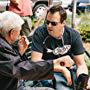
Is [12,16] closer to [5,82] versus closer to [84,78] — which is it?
[5,82]

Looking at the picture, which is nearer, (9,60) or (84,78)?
(9,60)

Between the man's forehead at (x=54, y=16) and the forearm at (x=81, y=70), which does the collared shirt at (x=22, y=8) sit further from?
the forearm at (x=81, y=70)

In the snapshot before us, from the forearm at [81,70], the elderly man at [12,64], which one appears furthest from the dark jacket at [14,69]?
the forearm at [81,70]

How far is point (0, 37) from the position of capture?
3305mm

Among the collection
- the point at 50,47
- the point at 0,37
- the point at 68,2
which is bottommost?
the point at 68,2

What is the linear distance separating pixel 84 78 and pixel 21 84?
26.4 inches

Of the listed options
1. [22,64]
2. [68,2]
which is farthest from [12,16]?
[68,2]

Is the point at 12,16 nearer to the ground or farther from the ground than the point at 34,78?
farther from the ground

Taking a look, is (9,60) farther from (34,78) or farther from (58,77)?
(58,77)

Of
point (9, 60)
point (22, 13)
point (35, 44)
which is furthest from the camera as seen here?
point (22, 13)

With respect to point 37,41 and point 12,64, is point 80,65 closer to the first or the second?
point 37,41

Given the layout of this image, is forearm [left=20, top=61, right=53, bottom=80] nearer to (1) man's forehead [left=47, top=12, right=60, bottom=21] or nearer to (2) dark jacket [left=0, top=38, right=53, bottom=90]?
(2) dark jacket [left=0, top=38, right=53, bottom=90]

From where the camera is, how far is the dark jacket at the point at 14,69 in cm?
316

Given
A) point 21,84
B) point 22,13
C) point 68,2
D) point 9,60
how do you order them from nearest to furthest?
point 9,60
point 21,84
point 22,13
point 68,2
